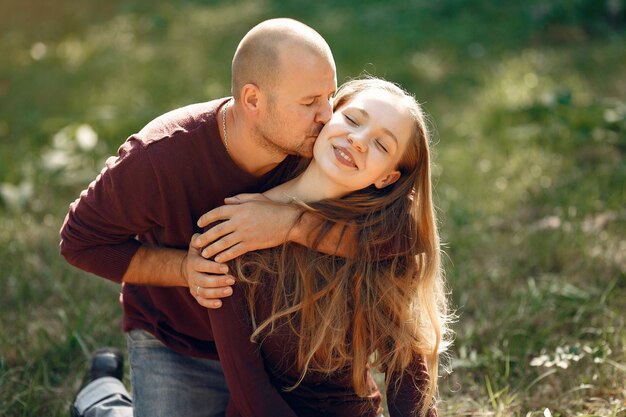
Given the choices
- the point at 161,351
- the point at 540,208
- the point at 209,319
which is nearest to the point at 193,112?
the point at 209,319

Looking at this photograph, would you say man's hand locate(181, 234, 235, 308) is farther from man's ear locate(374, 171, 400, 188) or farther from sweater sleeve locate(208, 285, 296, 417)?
man's ear locate(374, 171, 400, 188)

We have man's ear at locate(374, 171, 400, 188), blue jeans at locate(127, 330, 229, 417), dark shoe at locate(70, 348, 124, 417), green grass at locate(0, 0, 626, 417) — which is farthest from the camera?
green grass at locate(0, 0, 626, 417)

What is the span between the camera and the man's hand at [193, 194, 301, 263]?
215cm

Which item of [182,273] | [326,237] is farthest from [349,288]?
[182,273]

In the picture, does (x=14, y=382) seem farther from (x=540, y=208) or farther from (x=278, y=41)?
(x=540, y=208)

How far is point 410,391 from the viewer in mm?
2299

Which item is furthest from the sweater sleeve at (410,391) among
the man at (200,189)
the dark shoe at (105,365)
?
the dark shoe at (105,365)

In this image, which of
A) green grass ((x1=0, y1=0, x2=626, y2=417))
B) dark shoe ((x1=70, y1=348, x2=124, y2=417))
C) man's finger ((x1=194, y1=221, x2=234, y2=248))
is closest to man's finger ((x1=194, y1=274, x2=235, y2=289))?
man's finger ((x1=194, y1=221, x2=234, y2=248))

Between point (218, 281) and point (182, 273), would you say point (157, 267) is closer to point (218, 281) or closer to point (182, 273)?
point (182, 273)

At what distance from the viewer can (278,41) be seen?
87.2 inches

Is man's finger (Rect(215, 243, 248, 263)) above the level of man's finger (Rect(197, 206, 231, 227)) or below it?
below

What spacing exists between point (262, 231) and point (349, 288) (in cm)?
31

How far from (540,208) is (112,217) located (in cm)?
246

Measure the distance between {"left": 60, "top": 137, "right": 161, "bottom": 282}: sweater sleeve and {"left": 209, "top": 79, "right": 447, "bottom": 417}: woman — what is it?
0.36 meters
